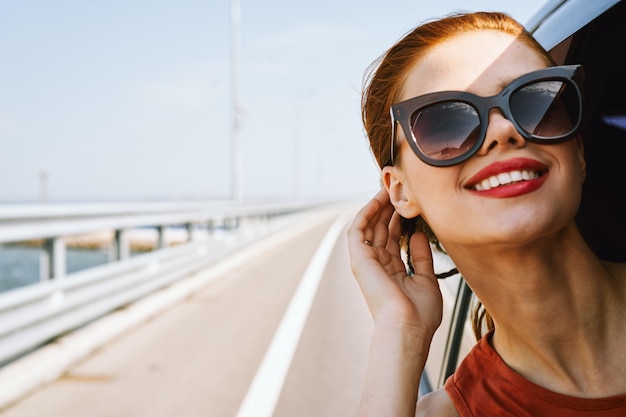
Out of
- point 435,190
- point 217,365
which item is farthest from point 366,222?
point 217,365

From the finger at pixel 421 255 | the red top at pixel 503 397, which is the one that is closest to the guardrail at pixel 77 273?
the finger at pixel 421 255

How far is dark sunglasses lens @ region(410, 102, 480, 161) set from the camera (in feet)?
5.83

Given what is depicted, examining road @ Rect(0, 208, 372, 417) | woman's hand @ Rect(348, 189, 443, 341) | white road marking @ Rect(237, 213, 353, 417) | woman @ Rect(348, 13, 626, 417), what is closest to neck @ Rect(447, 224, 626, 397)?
woman @ Rect(348, 13, 626, 417)

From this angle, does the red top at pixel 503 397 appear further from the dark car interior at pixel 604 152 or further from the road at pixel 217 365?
the road at pixel 217 365

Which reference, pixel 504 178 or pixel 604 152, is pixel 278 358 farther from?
pixel 504 178

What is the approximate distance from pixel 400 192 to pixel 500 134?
1.85 ft

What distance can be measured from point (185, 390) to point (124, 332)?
253 centimetres

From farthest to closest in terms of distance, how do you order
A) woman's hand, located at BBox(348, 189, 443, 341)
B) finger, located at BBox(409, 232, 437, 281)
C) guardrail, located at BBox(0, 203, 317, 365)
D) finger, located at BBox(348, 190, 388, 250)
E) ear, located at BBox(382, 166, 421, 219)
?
guardrail, located at BBox(0, 203, 317, 365) < finger, located at BBox(348, 190, 388, 250) < finger, located at BBox(409, 232, 437, 281) < ear, located at BBox(382, 166, 421, 219) < woman's hand, located at BBox(348, 189, 443, 341)

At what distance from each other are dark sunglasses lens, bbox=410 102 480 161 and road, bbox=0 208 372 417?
11.1ft

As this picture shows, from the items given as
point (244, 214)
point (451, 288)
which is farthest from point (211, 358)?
point (244, 214)

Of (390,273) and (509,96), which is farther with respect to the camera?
(390,273)

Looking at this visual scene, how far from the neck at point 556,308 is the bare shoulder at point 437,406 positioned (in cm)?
20

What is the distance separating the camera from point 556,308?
1883 mm

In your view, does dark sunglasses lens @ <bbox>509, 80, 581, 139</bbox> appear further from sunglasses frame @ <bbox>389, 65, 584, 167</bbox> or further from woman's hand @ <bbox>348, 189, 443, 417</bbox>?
woman's hand @ <bbox>348, 189, 443, 417</bbox>
